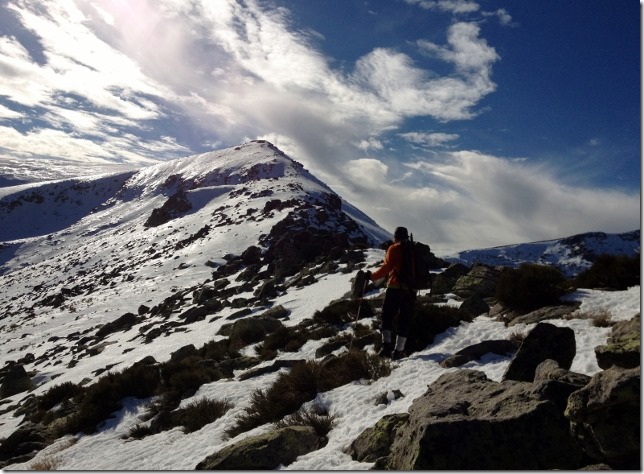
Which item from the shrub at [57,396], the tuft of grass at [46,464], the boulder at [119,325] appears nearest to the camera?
the tuft of grass at [46,464]

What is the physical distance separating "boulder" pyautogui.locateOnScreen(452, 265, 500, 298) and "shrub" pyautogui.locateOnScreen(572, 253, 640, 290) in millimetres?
3074

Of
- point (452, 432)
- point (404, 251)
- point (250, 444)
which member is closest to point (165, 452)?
point (250, 444)

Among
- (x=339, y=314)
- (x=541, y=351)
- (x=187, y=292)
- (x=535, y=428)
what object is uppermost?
(x=541, y=351)

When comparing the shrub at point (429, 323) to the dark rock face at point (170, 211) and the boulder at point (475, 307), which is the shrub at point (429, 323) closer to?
the boulder at point (475, 307)

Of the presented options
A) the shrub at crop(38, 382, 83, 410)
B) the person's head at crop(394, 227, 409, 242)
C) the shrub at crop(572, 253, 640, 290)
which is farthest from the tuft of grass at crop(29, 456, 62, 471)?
the shrub at crop(572, 253, 640, 290)

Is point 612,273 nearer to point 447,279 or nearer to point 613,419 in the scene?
point 447,279

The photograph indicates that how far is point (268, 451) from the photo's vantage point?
16.8ft

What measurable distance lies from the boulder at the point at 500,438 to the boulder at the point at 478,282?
10.5 metres

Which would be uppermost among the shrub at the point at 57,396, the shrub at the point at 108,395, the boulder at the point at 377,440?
the boulder at the point at 377,440

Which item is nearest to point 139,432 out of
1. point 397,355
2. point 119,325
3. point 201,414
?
point 201,414

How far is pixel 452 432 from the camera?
141 inches

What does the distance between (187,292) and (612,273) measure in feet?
112

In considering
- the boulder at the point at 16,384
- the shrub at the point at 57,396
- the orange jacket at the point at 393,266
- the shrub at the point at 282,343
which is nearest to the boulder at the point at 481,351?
the orange jacket at the point at 393,266

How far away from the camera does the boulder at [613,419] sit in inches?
117
